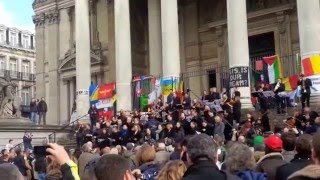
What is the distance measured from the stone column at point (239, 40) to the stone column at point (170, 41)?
3.40 meters

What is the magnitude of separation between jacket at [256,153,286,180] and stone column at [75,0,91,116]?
72.7ft

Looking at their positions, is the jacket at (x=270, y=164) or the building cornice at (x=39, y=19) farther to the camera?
the building cornice at (x=39, y=19)

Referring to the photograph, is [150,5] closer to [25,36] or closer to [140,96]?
[140,96]

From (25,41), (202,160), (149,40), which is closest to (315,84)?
(149,40)

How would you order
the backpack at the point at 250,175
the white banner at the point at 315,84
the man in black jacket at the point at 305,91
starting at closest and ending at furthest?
the backpack at the point at 250,175, the man in black jacket at the point at 305,91, the white banner at the point at 315,84

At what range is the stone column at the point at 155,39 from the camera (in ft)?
93.1

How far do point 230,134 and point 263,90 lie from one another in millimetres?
4415

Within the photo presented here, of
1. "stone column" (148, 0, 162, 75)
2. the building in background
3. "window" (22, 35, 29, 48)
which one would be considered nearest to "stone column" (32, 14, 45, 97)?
"stone column" (148, 0, 162, 75)

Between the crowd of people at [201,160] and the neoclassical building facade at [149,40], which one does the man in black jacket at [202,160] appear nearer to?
the crowd of people at [201,160]

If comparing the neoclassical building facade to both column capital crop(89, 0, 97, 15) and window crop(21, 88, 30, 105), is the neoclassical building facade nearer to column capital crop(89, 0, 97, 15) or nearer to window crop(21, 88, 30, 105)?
column capital crop(89, 0, 97, 15)

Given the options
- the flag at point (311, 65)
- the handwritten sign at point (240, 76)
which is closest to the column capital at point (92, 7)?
the handwritten sign at point (240, 76)

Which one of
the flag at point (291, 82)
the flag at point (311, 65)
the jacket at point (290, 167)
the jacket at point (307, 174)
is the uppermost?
the flag at point (311, 65)

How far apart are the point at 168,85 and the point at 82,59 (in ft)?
20.2

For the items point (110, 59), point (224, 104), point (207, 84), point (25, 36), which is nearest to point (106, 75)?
point (110, 59)
